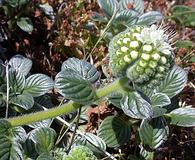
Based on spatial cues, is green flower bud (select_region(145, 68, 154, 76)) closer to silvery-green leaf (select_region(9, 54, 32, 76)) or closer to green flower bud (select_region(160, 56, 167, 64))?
green flower bud (select_region(160, 56, 167, 64))

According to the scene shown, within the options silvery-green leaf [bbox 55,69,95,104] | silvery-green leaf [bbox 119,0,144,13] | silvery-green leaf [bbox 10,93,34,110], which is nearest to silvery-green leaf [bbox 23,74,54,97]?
silvery-green leaf [bbox 10,93,34,110]

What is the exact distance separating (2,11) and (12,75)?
78 cm

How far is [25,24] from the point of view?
2.47 m

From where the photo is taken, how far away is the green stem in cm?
161

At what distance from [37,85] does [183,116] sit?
1.96 ft

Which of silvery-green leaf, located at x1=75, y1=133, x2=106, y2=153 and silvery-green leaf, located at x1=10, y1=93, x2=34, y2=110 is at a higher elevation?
silvery-green leaf, located at x1=10, y1=93, x2=34, y2=110

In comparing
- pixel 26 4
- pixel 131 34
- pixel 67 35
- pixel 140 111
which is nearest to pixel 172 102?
pixel 140 111

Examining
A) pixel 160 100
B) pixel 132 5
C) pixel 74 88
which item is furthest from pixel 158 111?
pixel 132 5

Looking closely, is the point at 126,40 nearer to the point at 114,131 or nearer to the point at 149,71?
the point at 149,71

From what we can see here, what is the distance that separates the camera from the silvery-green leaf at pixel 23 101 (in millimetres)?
1803

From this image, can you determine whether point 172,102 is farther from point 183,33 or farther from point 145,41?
point 183,33

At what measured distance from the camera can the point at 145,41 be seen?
4.93 feet

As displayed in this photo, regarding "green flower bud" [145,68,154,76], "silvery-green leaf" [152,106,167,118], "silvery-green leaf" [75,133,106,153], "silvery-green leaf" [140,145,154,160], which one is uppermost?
"green flower bud" [145,68,154,76]

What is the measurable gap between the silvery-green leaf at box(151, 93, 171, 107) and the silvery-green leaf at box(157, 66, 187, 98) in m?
0.07
